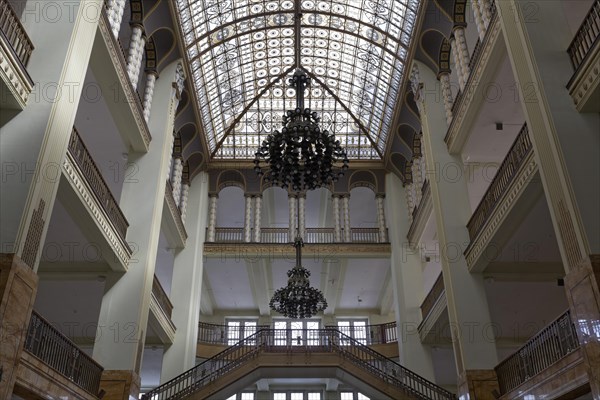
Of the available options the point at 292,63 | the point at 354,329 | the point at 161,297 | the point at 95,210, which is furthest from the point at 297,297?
the point at 292,63

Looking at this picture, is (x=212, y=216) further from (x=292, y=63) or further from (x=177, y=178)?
(x=292, y=63)

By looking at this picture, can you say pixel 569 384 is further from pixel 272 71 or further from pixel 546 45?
pixel 272 71

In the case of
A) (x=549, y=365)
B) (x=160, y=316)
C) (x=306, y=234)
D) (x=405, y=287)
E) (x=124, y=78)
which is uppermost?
(x=306, y=234)

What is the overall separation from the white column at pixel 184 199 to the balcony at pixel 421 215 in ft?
26.6

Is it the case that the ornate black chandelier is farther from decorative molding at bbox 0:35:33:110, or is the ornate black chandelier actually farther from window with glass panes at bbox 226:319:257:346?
window with glass panes at bbox 226:319:257:346

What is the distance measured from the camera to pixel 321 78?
71.7ft

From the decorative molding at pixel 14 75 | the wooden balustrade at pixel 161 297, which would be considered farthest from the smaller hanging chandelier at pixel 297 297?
the decorative molding at pixel 14 75

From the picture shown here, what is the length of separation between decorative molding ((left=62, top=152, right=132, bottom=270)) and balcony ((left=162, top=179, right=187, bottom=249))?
3789 mm

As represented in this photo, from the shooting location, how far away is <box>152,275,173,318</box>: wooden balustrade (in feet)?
52.1

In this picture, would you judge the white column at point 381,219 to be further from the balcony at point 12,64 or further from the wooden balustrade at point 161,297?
the balcony at point 12,64

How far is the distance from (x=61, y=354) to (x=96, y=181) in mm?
3759

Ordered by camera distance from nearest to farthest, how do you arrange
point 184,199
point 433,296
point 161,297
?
point 433,296 < point 161,297 < point 184,199

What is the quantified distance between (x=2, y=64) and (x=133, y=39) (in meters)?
7.01

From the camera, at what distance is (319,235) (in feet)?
70.7
